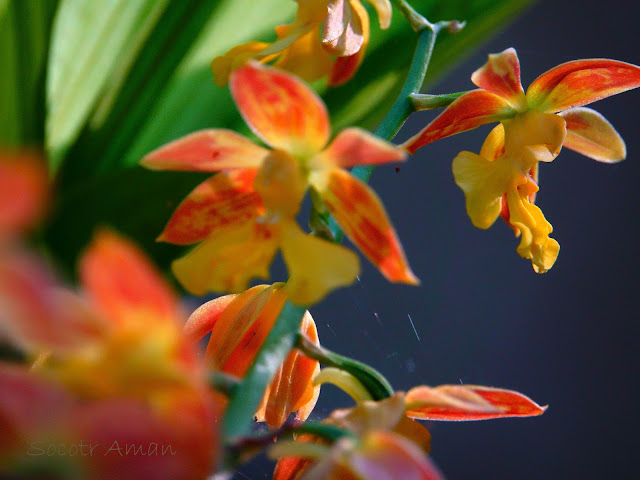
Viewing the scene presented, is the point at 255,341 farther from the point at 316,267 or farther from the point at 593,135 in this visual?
the point at 593,135

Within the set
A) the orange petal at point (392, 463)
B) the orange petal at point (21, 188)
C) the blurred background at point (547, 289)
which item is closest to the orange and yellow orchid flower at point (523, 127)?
the orange petal at point (392, 463)

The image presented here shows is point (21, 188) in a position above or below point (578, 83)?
above

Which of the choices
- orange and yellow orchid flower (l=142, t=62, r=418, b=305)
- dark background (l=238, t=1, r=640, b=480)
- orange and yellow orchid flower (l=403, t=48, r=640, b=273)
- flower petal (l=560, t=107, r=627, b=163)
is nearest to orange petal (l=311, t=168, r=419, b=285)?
orange and yellow orchid flower (l=142, t=62, r=418, b=305)

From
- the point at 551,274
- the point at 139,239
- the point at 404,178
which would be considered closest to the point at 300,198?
the point at 139,239

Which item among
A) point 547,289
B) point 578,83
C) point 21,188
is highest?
point 21,188

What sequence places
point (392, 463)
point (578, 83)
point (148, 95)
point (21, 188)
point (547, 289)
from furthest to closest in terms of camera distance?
point (547, 289)
point (148, 95)
point (578, 83)
point (392, 463)
point (21, 188)

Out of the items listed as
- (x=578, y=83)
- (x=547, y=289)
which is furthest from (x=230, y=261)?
(x=547, y=289)

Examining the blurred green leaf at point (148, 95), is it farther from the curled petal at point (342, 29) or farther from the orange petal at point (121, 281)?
the orange petal at point (121, 281)

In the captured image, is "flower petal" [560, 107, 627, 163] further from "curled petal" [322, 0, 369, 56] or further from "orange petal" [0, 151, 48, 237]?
"orange petal" [0, 151, 48, 237]
